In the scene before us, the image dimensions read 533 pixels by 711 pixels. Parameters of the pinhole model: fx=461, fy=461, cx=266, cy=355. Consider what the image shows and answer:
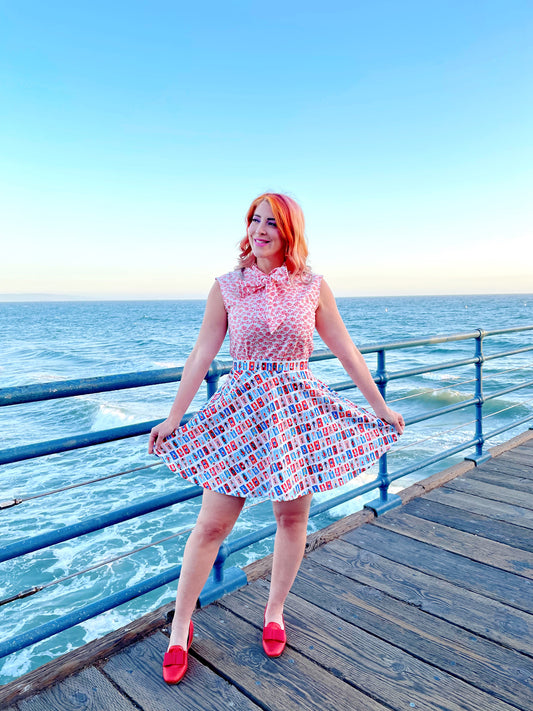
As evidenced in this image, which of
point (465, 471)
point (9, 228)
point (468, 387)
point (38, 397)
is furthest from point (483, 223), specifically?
point (9, 228)

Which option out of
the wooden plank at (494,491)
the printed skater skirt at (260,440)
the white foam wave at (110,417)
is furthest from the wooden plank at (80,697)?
the white foam wave at (110,417)

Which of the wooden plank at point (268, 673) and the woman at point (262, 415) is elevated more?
the woman at point (262, 415)

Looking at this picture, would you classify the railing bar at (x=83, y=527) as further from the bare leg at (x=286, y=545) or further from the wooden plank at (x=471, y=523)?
the wooden plank at (x=471, y=523)

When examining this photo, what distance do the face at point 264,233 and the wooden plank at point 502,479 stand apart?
230 centimetres

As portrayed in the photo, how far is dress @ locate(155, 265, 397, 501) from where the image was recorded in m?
1.30

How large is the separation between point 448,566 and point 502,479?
1.22m

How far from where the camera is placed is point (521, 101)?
31.0ft

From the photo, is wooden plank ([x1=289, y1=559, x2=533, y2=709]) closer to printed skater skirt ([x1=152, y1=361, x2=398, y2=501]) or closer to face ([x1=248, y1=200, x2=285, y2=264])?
printed skater skirt ([x1=152, y1=361, x2=398, y2=501])

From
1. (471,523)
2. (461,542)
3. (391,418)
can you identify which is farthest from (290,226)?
(471,523)

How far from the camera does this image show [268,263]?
1.39 meters

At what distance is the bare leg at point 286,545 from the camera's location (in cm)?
138

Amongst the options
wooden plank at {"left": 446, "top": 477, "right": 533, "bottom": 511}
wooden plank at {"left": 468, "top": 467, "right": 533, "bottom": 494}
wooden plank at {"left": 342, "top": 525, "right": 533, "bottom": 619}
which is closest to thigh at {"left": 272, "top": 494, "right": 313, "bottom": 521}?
wooden plank at {"left": 342, "top": 525, "right": 533, "bottom": 619}

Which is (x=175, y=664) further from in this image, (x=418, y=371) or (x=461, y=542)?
(x=418, y=371)

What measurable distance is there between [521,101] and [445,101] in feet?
11.1
